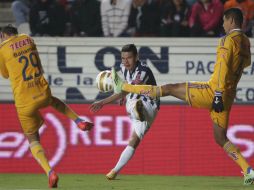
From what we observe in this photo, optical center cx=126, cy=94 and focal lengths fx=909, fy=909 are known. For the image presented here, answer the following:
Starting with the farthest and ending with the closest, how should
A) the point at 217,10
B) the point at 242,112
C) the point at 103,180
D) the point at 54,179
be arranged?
the point at 217,10, the point at 242,112, the point at 103,180, the point at 54,179

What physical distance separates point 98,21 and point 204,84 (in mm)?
6985

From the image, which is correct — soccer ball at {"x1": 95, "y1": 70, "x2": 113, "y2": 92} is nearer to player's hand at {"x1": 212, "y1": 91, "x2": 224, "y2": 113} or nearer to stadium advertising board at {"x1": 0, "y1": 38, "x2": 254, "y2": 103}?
player's hand at {"x1": 212, "y1": 91, "x2": 224, "y2": 113}

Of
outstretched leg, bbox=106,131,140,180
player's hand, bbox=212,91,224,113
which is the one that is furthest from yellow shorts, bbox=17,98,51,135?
player's hand, bbox=212,91,224,113

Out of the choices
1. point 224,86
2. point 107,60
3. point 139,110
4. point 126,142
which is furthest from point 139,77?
point 107,60

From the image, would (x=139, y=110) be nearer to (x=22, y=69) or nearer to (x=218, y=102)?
(x=218, y=102)

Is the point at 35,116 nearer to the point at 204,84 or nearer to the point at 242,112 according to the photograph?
the point at 204,84

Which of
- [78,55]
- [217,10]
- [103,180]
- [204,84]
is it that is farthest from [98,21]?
[204,84]

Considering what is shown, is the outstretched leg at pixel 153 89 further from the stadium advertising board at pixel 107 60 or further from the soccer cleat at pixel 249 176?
the stadium advertising board at pixel 107 60

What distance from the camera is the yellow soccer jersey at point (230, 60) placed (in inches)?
455

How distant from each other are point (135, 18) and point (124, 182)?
20.8 ft

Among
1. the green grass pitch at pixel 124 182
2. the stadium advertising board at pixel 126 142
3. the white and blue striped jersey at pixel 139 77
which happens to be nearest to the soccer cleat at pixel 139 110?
the white and blue striped jersey at pixel 139 77

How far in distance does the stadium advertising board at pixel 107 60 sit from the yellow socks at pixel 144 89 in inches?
219

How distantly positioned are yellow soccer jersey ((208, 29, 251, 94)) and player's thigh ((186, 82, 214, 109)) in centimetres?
10

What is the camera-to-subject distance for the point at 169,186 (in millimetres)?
12172
